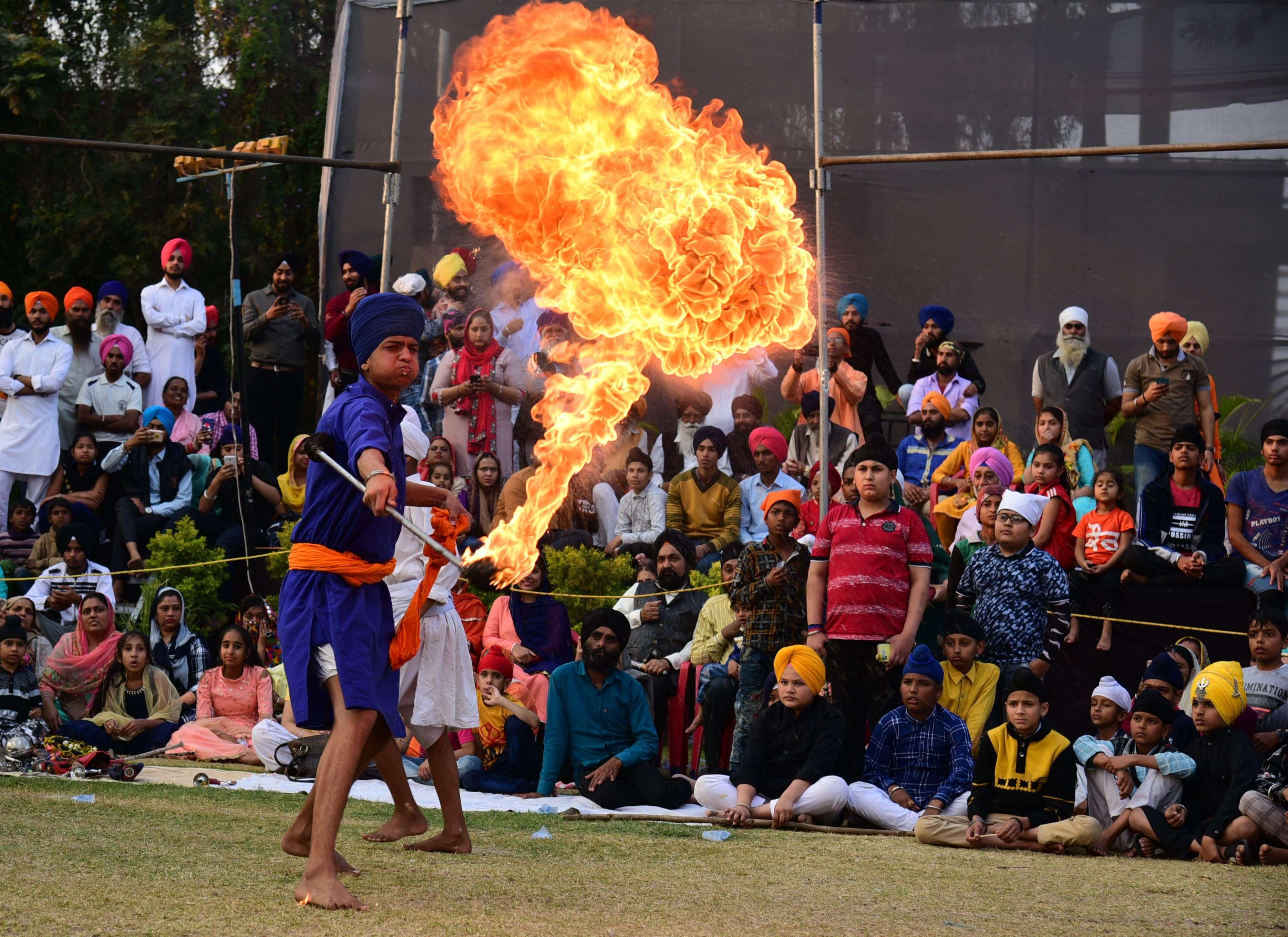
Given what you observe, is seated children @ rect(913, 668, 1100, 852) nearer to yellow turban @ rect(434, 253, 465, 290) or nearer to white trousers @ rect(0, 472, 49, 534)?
yellow turban @ rect(434, 253, 465, 290)

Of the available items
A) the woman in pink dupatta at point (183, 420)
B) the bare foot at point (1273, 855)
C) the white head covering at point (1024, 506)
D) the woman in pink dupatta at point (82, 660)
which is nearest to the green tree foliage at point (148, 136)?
the woman in pink dupatta at point (183, 420)

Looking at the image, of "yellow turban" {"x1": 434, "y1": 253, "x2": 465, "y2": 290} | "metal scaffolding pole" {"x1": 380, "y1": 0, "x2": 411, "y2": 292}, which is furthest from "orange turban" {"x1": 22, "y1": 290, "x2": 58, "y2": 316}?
"metal scaffolding pole" {"x1": 380, "y1": 0, "x2": 411, "y2": 292}

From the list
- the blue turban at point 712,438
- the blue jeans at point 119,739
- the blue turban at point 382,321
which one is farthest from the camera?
the blue turban at point 712,438

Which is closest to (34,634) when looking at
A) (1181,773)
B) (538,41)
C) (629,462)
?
(629,462)

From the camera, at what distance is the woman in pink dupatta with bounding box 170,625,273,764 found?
34.7 ft

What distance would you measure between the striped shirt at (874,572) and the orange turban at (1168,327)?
3408mm

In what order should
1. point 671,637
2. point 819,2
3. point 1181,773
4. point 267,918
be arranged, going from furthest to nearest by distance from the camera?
1. point 671,637
2. point 819,2
3. point 1181,773
4. point 267,918

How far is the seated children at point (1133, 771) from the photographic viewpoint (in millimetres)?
7520

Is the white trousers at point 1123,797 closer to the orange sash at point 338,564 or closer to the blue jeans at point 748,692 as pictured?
the blue jeans at point 748,692

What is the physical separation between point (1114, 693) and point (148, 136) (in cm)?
1455

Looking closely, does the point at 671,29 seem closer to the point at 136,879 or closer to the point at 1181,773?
the point at 1181,773

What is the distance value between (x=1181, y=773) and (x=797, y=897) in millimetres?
2984

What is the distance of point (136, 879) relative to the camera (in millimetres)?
5047

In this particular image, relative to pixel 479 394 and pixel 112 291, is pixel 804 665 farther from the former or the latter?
pixel 112 291
